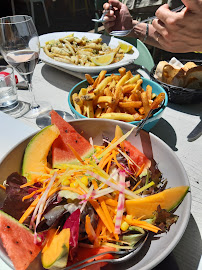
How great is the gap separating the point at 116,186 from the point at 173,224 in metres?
0.17

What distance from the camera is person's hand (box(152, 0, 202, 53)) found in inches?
54.4

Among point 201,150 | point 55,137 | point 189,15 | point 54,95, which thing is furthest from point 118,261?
point 189,15

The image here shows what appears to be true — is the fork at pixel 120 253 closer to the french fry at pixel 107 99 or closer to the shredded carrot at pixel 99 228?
the shredded carrot at pixel 99 228

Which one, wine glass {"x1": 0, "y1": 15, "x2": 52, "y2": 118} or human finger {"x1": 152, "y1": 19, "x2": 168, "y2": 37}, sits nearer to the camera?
wine glass {"x1": 0, "y1": 15, "x2": 52, "y2": 118}

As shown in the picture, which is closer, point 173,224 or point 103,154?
point 173,224

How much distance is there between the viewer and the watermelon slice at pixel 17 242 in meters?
0.49

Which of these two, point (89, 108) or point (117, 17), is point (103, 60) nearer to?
point (89, 108)

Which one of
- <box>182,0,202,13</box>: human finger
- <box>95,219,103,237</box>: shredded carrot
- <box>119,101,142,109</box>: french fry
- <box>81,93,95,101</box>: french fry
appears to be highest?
<box>182,0,202,13</box>: human finger

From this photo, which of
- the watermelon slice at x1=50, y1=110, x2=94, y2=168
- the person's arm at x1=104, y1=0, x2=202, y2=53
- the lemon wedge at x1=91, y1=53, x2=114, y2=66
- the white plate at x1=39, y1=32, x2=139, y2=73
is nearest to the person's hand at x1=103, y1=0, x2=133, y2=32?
the white plate at x1=39, y1=32, x2=139, y2=73

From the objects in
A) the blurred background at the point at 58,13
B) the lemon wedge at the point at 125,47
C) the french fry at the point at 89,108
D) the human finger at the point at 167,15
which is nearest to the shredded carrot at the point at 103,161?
the french fry at the point at 89,108

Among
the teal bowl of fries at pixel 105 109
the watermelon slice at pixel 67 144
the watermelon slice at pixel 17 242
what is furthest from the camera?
the teal bowl of fries at pixel 105 109

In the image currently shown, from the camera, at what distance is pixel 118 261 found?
53 centimetres

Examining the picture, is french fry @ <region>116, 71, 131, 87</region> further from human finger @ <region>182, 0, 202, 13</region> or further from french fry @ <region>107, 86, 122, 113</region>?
human finger @ <region>182, 0, 202, 13</region>

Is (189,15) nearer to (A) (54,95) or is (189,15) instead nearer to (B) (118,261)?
(A) (54,95)
